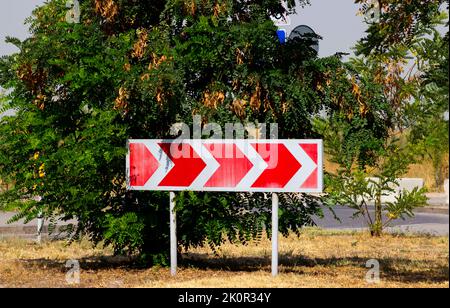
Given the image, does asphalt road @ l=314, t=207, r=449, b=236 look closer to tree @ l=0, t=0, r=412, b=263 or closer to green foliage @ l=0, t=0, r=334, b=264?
tree @ l=0, t=0, r=412, b=263

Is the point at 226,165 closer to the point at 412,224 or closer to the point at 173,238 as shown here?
the point at 173,238

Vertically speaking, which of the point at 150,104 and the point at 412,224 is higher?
the point at 150,104

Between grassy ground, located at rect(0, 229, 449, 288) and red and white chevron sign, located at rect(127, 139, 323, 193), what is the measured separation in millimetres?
1107

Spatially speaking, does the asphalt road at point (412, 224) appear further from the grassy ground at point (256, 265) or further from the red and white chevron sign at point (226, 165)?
the red and white chevron sign at point (226, 165)

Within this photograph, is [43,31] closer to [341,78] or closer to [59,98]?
[59,98]

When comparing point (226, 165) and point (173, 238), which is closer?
point (226, 165)

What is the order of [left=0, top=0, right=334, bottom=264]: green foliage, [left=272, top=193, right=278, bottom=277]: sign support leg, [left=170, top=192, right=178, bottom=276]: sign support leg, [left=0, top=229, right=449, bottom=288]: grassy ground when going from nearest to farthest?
[left=0, top=229, right=449, bottom=288]: grassy ground, [left=272, top=193, right=278, bottom=277]: sign support leg, [left=0, top=0, right=334, bottom=264]: green foliage, [left=170, top=192, right=178, bottom=276]: sign support leg

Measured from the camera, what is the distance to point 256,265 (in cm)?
1358

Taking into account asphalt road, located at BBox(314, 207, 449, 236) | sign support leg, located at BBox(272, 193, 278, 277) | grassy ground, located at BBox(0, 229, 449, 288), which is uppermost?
sign support leg, located at BBox(272, 193, 278, 277)

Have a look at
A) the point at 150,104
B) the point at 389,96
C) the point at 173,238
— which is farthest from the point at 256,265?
the point at 389,96

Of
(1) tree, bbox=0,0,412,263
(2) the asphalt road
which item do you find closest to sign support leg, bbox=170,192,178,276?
(1) tree, bbox=0,0,412,263

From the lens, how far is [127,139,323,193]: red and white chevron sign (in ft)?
37.4

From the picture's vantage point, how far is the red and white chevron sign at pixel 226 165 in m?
11.4

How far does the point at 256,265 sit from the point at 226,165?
2.38m
